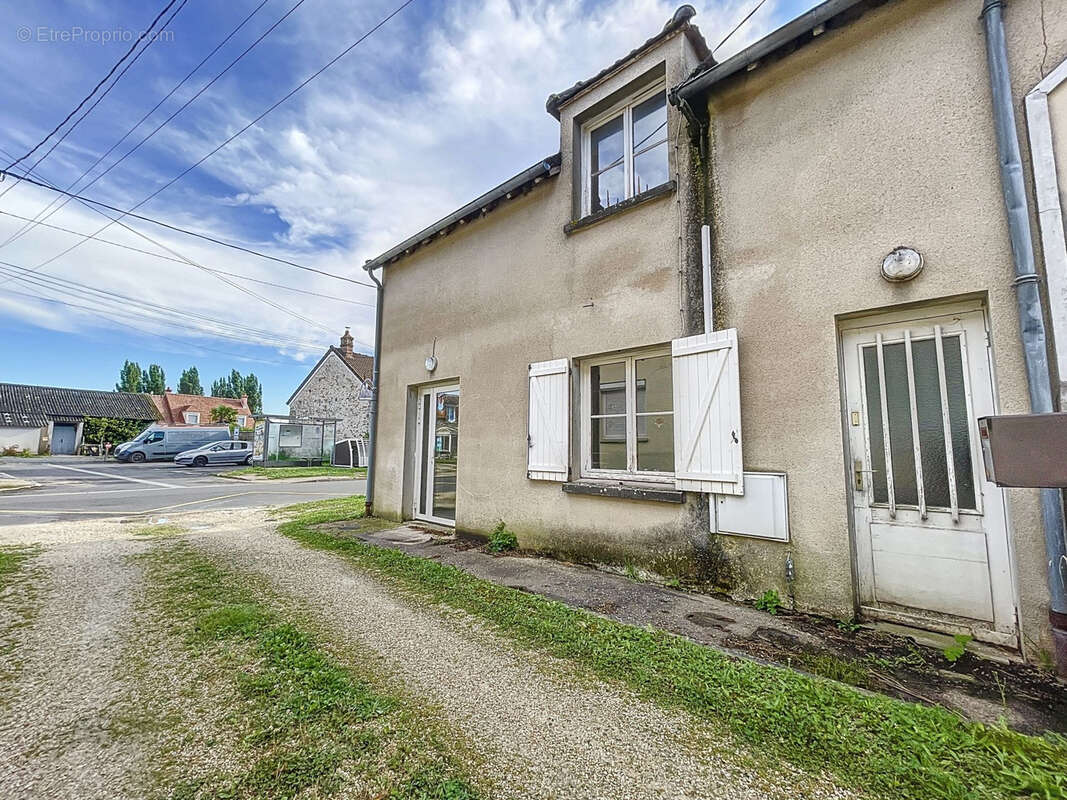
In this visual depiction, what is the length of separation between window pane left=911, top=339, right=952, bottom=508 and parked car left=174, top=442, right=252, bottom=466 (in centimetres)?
2723

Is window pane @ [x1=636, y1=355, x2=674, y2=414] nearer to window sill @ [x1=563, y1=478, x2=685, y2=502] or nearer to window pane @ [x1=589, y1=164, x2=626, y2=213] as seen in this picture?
window sill @ [x1=563, y1=478, x2=685, y2=502]

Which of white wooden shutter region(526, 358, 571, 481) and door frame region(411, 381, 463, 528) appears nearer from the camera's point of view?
white wooden shutter region(526, 358, 571, 481)

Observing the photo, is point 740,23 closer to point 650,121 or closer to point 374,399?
point 650,121

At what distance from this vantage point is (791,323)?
3.40 m

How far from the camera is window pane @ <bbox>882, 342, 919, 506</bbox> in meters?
2.98

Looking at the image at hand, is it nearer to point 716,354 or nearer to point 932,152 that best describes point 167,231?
point 716,354

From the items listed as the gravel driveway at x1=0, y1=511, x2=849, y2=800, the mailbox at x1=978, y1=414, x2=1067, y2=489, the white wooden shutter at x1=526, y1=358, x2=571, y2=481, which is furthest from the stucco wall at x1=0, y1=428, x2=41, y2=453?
the mailbox at x1=978, y1=414, x2=1067, y2=489

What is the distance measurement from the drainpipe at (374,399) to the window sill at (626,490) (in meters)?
4.17

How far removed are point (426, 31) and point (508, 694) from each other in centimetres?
758

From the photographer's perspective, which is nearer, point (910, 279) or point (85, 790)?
point (85, 790)

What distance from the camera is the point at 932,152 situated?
9.62 feet

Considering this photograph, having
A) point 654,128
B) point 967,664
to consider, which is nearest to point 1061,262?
point 967,664

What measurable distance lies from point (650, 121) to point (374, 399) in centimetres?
588

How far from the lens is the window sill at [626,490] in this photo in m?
3.96
